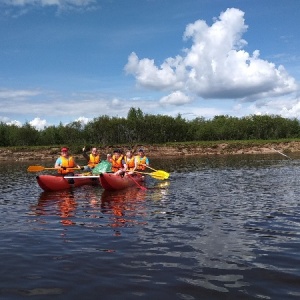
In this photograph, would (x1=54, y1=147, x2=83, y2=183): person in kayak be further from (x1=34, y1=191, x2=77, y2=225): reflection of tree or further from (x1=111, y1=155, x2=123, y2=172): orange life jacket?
(x1=111, y1=155, x2=123, y2=172): orange life jacket

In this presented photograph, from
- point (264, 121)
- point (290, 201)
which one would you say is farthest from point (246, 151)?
point (290, 201)

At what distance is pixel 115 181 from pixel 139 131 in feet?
231

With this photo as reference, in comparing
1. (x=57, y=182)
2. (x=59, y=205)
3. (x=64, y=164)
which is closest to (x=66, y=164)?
(x=64, y=164)

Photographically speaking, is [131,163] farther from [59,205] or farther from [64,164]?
[59,205]

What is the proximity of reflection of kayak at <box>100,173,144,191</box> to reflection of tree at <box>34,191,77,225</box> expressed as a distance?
168 centimetres

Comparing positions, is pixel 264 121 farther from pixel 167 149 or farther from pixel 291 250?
pixel 291 250

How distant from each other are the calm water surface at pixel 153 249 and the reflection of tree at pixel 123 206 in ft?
0.13

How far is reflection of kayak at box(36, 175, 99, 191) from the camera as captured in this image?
735 inches

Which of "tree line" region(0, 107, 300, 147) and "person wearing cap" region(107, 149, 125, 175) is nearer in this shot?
"person wearing cap" region(107, 149, 125, 175)

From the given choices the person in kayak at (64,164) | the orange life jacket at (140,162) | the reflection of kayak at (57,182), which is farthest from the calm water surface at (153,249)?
the orange life jacket at (140,162)

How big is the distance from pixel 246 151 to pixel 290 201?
5556 cm

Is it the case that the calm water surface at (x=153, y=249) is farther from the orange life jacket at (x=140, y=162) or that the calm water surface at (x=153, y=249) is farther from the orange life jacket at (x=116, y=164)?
the orange life jacket at (x=140, y=162)

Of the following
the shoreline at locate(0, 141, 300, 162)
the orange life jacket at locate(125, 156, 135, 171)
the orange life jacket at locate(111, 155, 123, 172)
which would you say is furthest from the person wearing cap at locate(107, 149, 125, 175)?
the shoreline at locate(0, 141, 300, 162)

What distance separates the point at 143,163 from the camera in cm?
2431
